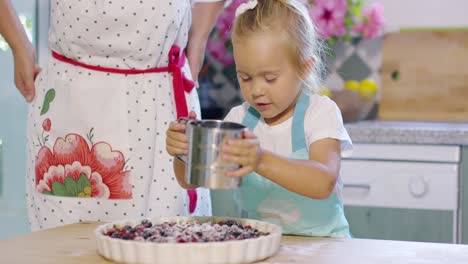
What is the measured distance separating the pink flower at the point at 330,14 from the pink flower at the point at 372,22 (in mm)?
92

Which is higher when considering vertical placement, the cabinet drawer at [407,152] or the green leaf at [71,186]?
the cabinet drawer at [407,152]

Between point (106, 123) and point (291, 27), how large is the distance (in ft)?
1.44

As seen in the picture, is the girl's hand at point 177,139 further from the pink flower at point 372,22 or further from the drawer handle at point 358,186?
the pink flower at point 372,22

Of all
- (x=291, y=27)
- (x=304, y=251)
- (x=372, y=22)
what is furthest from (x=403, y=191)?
(x=304, y=251)

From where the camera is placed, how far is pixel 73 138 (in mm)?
1663

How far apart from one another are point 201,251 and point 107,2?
2.46 feet

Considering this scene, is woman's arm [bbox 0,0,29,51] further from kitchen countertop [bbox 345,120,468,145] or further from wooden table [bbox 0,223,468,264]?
kitchen countertop [bbox 345,120,468,145]

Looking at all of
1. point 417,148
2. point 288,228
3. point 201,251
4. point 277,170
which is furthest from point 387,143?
point 201,251

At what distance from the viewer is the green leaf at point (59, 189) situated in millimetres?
1668

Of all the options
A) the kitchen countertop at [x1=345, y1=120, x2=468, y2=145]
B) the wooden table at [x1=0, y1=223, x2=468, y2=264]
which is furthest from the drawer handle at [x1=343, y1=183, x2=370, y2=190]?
the wooden table at [x1=0, y1=223, x2=468, y2=264]

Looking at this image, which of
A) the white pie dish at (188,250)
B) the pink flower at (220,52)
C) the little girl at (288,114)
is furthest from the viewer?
the pink flower at (220,52)

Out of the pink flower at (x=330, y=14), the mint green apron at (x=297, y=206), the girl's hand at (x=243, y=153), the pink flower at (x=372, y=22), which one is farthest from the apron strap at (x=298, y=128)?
the pink flower at (x=372, y=22)

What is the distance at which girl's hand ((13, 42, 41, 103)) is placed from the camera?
1.74 meters

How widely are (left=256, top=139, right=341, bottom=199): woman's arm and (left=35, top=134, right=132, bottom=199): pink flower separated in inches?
17.1
